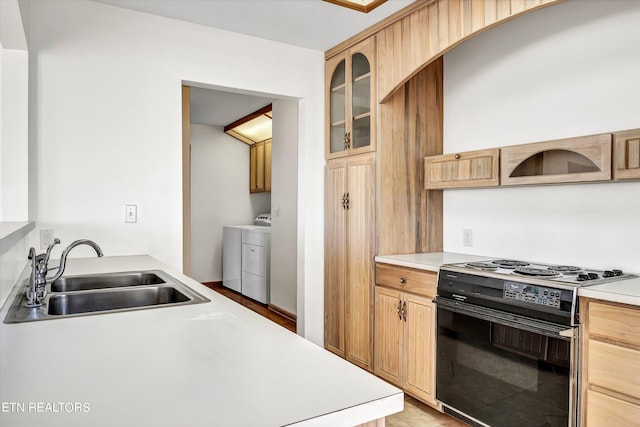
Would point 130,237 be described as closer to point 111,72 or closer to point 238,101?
point 111,72

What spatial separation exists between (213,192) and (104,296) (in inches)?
188

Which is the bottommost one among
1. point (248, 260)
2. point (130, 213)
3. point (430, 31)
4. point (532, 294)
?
point (248, 260)

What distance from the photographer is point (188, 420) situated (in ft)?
2.11

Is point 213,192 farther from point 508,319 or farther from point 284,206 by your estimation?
point 508,319

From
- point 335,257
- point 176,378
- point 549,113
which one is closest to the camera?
point 176,378

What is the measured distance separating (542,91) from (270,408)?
2.54 metres

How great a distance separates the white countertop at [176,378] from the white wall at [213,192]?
514 centimetres

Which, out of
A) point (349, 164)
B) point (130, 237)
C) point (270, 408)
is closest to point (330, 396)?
point (270, 408)

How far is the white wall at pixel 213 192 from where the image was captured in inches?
244

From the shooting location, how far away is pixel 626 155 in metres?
1.96

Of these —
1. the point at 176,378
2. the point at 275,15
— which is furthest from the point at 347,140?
the point at 176,378

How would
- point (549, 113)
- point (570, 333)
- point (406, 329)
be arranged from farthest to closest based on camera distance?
point (406, 329) → point (549, 113) → point (570, 333)

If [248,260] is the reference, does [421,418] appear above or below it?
below

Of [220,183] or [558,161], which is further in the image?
[220,183]
